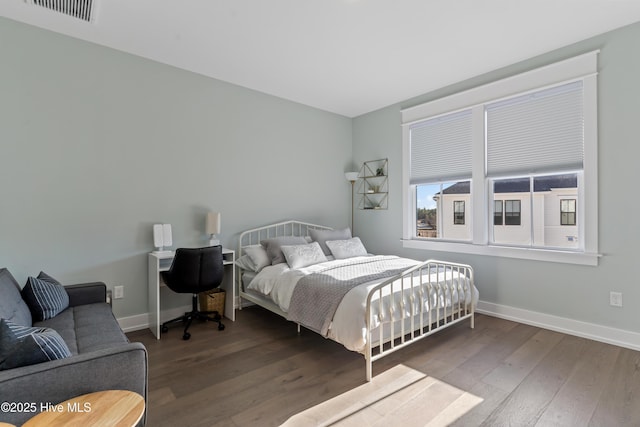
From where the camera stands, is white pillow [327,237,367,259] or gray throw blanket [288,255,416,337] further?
white pillow [327,237,367,259]

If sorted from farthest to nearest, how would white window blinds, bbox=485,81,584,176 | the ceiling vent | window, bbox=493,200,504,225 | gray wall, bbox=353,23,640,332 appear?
window, bbox=493,200,504,225, white window blinds, bbox=485,81,584,176, gray wall, bbox=353,23,640,332, the ceiling vent

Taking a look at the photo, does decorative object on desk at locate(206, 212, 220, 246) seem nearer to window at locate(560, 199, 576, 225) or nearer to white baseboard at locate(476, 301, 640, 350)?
white baseboard at locate(476, 301, 640, 350)

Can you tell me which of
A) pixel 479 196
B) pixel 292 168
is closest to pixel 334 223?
pixel 292 168

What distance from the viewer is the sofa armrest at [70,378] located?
3.91 ft

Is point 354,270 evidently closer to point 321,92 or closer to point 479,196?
point 479,196

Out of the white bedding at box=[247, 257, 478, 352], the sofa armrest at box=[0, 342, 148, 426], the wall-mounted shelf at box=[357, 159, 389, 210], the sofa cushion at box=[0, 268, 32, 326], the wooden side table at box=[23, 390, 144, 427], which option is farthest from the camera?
the wall-mounted shelf at box=[357, 159, 389, 210]

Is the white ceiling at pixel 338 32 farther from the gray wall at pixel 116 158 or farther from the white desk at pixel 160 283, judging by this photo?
the white desk at pixel 160 283

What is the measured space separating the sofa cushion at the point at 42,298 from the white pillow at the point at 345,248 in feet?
8.76

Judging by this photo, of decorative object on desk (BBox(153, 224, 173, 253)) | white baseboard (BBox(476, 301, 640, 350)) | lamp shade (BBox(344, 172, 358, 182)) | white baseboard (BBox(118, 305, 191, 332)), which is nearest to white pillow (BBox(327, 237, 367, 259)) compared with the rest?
lamp shade (BBox(344, 172, 358, 182))

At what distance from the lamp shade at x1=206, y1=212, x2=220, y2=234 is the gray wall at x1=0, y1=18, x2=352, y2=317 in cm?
16

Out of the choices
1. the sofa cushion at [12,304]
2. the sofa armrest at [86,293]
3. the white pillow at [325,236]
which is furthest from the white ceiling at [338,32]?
the sofa armrest at [86,293]

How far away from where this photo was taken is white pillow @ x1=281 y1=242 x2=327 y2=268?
135 inches

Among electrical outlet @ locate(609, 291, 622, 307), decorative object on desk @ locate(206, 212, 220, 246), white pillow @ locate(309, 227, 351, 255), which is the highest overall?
decorative object on desk @ locate(206, 212, 220, 246)

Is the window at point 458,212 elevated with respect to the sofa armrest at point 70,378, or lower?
elevated
